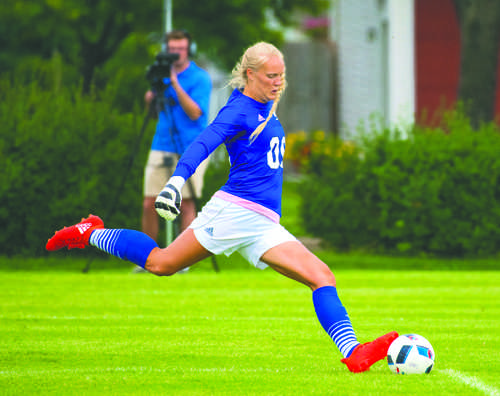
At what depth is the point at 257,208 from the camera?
6.11 meters

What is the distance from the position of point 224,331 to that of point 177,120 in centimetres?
402

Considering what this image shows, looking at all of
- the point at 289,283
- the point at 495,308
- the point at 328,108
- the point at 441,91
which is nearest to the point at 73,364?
the point at 495,308

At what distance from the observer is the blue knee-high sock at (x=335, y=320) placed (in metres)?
5.86

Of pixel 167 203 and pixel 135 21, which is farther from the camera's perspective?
pixel 135 21

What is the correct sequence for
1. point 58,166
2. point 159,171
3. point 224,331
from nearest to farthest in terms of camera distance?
point 224,331
point 159,171
point 58,166

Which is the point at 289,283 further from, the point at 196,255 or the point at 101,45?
the point at 101,45

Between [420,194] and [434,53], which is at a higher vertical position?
[434,53]

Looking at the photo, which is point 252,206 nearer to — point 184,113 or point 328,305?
point 328,305

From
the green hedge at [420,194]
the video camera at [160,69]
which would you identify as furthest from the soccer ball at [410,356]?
the green hedge at [420,194]

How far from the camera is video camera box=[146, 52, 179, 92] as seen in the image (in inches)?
430

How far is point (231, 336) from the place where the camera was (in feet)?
24.4

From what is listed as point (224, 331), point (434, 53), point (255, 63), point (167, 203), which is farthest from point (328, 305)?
point (434, 53)

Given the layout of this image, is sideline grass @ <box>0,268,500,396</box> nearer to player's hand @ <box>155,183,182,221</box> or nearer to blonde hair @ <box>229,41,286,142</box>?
player's hand @ <box>155,183,182,221</box>

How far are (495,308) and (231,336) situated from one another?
9.50 feet
